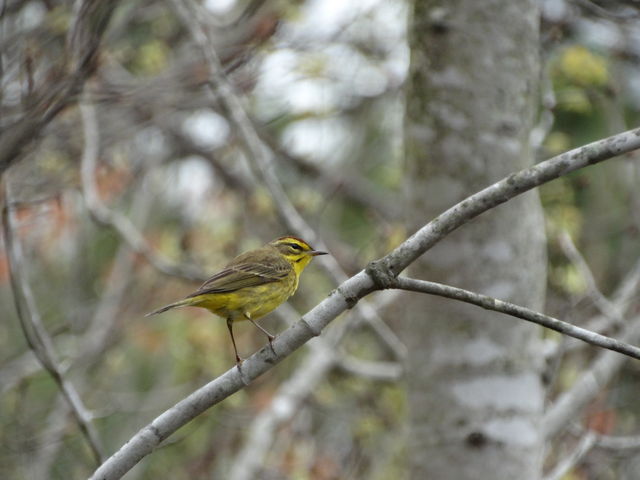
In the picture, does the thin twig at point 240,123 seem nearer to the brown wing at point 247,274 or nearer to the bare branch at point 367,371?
the bare branch at point 367,371

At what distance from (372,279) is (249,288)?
1.71 metres

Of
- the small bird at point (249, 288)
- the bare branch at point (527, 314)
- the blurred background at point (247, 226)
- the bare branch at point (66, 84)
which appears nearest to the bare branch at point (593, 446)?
the blurred background at point (247, 226)

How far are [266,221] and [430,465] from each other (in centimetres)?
591

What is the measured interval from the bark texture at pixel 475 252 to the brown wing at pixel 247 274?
0.75 metres

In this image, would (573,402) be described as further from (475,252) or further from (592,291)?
(475,252)

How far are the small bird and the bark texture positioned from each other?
696 mm

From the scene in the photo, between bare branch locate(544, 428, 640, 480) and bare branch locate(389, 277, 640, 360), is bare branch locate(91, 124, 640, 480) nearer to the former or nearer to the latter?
bare branch locate(389, 277, 640, 360)

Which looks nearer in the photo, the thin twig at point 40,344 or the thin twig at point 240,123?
the thin twig at point 40,344

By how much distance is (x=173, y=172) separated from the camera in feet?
34.3

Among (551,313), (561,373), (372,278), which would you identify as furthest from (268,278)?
(561,373)

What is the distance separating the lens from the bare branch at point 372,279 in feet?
7.88

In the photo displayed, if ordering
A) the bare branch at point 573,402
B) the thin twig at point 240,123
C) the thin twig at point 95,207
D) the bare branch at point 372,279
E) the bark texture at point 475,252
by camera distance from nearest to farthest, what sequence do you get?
the bare branch at point 372,279 → the bark texture at point 475,252 → the bare branch at point 573,402 → the thin twig at point 240,123 → the thin twig at point 95,207

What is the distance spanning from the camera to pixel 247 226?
31.1 ft

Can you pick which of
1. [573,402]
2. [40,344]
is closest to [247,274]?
[40,344]
